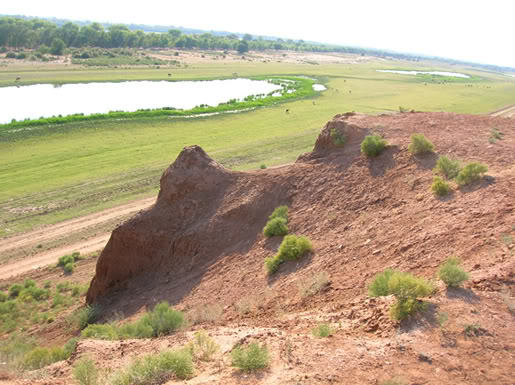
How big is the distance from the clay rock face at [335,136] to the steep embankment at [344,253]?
6 cm

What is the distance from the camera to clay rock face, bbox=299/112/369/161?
2000 cm

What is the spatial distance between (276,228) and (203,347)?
7751 millimetres

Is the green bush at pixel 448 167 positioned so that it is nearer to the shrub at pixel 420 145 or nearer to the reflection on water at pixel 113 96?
the shrub at pixel 420 145

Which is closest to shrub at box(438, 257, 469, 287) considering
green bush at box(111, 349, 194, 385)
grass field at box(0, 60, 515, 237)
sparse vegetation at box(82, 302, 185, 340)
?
green bush at box(111, 349, 194, 385)

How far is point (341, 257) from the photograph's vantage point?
→ 13.3m

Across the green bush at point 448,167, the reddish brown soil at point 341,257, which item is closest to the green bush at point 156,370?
the reddish brown soil at point 341,257

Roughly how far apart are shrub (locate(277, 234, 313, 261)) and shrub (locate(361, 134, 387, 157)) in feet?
18.5

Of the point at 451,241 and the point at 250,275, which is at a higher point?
the point at 451,241

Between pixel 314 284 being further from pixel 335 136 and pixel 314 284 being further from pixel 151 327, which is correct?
pixel 335 136

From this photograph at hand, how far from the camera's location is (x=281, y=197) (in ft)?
60.5

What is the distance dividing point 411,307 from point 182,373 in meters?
4.63

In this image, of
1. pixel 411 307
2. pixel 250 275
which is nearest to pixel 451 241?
pixel 411 307

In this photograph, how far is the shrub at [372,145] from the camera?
18163mm

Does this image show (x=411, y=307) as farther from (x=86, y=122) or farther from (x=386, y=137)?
(x=86, y=122)
